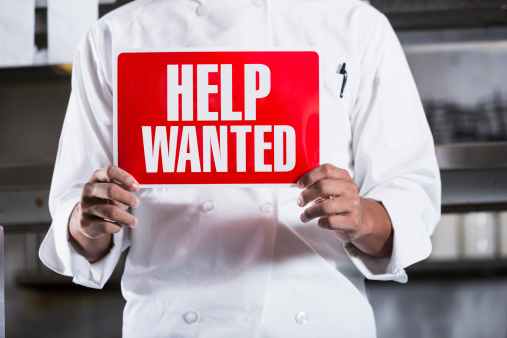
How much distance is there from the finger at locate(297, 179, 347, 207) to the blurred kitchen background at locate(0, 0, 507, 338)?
93 cm

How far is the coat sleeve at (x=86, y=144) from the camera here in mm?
1009

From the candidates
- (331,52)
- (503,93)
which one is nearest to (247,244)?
(331,52)

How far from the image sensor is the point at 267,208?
944 mm

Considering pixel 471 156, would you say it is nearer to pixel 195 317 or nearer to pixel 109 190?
pixel 195 317

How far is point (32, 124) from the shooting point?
1.89 metres

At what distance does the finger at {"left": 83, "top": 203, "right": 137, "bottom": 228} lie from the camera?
2.69ft

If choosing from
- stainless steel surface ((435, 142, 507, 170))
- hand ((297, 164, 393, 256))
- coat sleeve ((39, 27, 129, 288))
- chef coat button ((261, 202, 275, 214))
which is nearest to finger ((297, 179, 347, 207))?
hand ((297, 164, 393, 256))

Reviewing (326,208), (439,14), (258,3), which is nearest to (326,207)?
(326,208)

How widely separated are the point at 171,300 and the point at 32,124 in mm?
1185

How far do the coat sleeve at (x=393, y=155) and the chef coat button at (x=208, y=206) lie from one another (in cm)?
23

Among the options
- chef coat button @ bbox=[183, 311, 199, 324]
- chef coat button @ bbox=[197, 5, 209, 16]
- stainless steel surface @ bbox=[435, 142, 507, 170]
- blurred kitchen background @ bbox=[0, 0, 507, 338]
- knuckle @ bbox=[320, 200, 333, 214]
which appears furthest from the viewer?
blurred kitchen background @ bbox=[0, 0, 507, 338]

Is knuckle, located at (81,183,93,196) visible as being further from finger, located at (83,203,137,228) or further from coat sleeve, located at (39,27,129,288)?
coat sleeve, located at (39,27,129,288)

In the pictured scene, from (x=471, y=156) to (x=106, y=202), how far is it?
1.09m

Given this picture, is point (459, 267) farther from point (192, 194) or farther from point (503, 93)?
point (192, 194)
